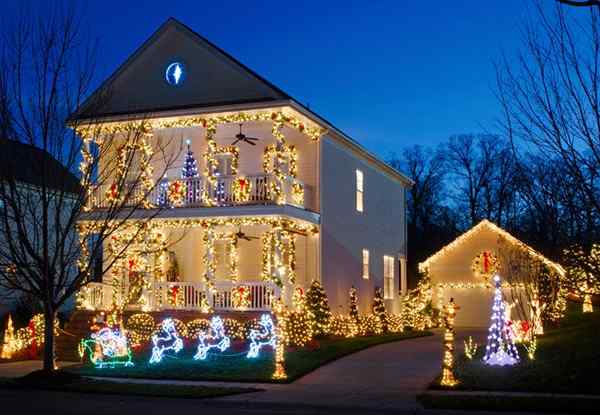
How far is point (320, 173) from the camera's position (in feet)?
89.5

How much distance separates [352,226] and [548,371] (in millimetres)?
14270

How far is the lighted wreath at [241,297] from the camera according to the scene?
24.5m

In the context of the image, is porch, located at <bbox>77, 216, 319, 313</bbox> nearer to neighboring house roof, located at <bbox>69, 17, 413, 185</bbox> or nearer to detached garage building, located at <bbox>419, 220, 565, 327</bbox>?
neighboring house roof, located at <bbox>69, 17, 413, 185</bbox>

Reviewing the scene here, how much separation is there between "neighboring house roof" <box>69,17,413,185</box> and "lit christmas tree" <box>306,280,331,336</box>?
5519 millimetres

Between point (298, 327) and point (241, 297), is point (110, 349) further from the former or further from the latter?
point (298, 327)

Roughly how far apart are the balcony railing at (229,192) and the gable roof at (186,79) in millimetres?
2461

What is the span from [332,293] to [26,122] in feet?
43.6

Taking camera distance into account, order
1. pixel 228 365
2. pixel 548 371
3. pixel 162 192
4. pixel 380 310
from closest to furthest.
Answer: pixel 548 371
pixel 228 365
pixel 162 192
pixel 380 310

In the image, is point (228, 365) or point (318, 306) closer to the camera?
point (228, 365)

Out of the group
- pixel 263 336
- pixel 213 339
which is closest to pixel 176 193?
pixel 213 339

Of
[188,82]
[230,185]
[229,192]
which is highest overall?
[188,82]

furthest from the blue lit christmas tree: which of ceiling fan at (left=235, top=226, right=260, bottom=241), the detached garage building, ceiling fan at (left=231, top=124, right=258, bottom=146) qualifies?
the detached garage building

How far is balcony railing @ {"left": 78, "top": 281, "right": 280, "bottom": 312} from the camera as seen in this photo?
2453 cm

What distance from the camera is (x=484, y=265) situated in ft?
118
